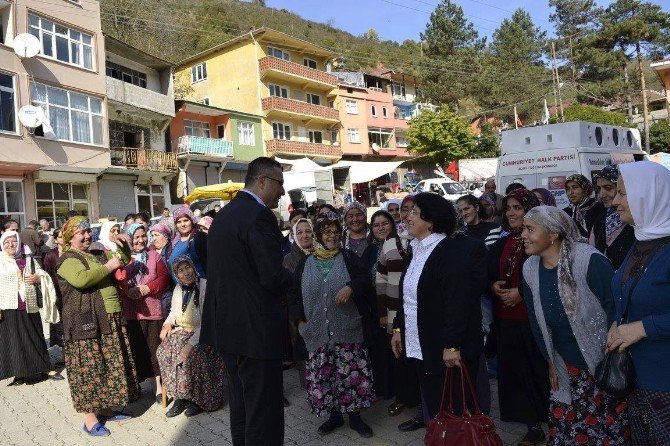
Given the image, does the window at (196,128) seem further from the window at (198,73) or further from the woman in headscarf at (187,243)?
the woman in headscarf at (187,243)

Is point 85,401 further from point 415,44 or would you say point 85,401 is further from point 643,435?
point 415,44

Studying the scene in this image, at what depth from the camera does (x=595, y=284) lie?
9.06 ft

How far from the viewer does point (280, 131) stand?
121 feet

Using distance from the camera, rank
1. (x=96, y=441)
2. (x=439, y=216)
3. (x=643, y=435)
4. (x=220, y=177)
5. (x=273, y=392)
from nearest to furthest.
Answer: (x=643, y=435), (x=273, y=392), (x=439, y=216), (x=96, y=441), (x=220, y=177)

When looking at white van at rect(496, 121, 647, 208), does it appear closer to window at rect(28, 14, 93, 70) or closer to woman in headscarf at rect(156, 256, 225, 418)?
woman in headscarf at rect(156, 256, 225, 418)

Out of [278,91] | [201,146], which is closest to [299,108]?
[278,91]

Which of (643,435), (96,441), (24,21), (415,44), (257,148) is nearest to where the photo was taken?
(643,435)

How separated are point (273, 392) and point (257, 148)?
32108mm

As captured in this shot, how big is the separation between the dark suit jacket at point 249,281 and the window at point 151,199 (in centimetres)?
2360

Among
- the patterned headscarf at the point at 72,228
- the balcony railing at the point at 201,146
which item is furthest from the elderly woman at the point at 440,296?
the balcony railing at the point at 201,146

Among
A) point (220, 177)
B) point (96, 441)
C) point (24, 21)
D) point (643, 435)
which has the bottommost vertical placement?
point (96, 441)

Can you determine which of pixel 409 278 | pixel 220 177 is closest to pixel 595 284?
pixel 409 278

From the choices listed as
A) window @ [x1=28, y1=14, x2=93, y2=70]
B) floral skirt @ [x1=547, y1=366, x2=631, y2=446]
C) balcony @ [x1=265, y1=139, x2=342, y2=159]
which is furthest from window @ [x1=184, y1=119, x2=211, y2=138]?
floral skirt @ [x1=547, y1=366, x2=631, y2=446]

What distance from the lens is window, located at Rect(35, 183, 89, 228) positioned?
64.5 feet
